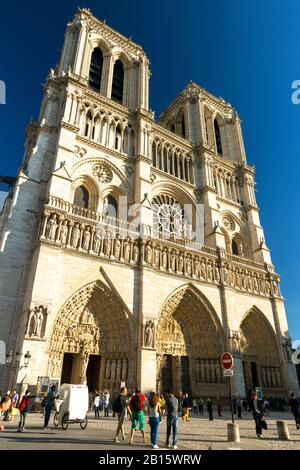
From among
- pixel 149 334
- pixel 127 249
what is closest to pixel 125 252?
pixel 127 249

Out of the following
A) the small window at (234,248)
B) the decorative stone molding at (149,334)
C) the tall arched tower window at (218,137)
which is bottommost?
the decorative stone molding at (149,334)

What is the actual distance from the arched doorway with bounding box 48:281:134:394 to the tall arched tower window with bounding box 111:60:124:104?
18.5 metres

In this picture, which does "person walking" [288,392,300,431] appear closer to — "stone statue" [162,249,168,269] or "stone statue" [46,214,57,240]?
"stone statue" [162,249,168,269]

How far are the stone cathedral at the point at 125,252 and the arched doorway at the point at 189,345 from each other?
0.26ft

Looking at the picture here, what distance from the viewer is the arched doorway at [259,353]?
67.7 ft

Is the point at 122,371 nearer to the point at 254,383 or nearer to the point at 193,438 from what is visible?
the point at 193,438

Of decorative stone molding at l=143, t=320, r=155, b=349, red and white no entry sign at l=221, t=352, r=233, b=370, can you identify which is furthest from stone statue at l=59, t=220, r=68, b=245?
red and white no entry sign at l=221, t=352, r=233, b=370

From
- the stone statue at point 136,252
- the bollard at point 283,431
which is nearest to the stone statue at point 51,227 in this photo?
the stone statue at point 136,252

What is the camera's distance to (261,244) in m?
25.1

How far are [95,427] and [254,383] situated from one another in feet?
49.1

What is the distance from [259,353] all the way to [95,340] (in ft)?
40.9

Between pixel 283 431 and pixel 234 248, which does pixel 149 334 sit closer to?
pixel 283 431

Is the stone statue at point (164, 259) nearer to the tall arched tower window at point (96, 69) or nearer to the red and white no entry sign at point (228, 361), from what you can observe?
the red and white no entry sign at point (228, 361)
